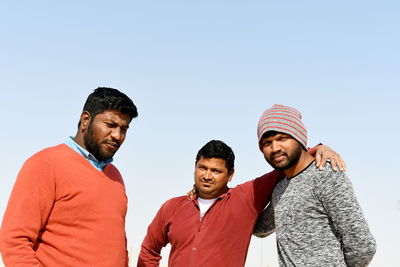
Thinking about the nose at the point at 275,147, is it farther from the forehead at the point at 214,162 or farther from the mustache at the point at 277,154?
the forehead at the point at 214,162

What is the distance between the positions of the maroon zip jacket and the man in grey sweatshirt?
1.67 feet

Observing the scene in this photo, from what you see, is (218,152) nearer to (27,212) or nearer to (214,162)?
(214,162)

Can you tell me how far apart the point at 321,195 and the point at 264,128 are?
30.4 inches

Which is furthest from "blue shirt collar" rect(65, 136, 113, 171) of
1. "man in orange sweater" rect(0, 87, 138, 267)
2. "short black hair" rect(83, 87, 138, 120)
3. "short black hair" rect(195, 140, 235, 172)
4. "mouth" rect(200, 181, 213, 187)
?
"short black hair" rect(195, 140, 235, 172)

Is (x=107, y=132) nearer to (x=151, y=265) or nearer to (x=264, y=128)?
(x=264, y=128)

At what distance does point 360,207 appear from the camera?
3.94m

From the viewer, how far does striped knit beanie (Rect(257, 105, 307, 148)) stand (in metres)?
4.23

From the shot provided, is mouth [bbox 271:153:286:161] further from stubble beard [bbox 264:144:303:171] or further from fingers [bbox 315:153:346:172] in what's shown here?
fingers [bbox 315:153:346:172]

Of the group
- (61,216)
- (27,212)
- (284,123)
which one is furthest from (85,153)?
(284,123)

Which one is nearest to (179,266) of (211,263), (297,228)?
(211,263)

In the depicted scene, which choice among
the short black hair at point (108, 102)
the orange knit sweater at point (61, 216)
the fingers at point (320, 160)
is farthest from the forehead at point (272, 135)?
the orange knit sweater at point (61, 216)

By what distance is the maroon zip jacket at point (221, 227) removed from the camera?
4898 mm

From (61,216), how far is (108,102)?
3.44 feet

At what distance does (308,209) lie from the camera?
401cm
